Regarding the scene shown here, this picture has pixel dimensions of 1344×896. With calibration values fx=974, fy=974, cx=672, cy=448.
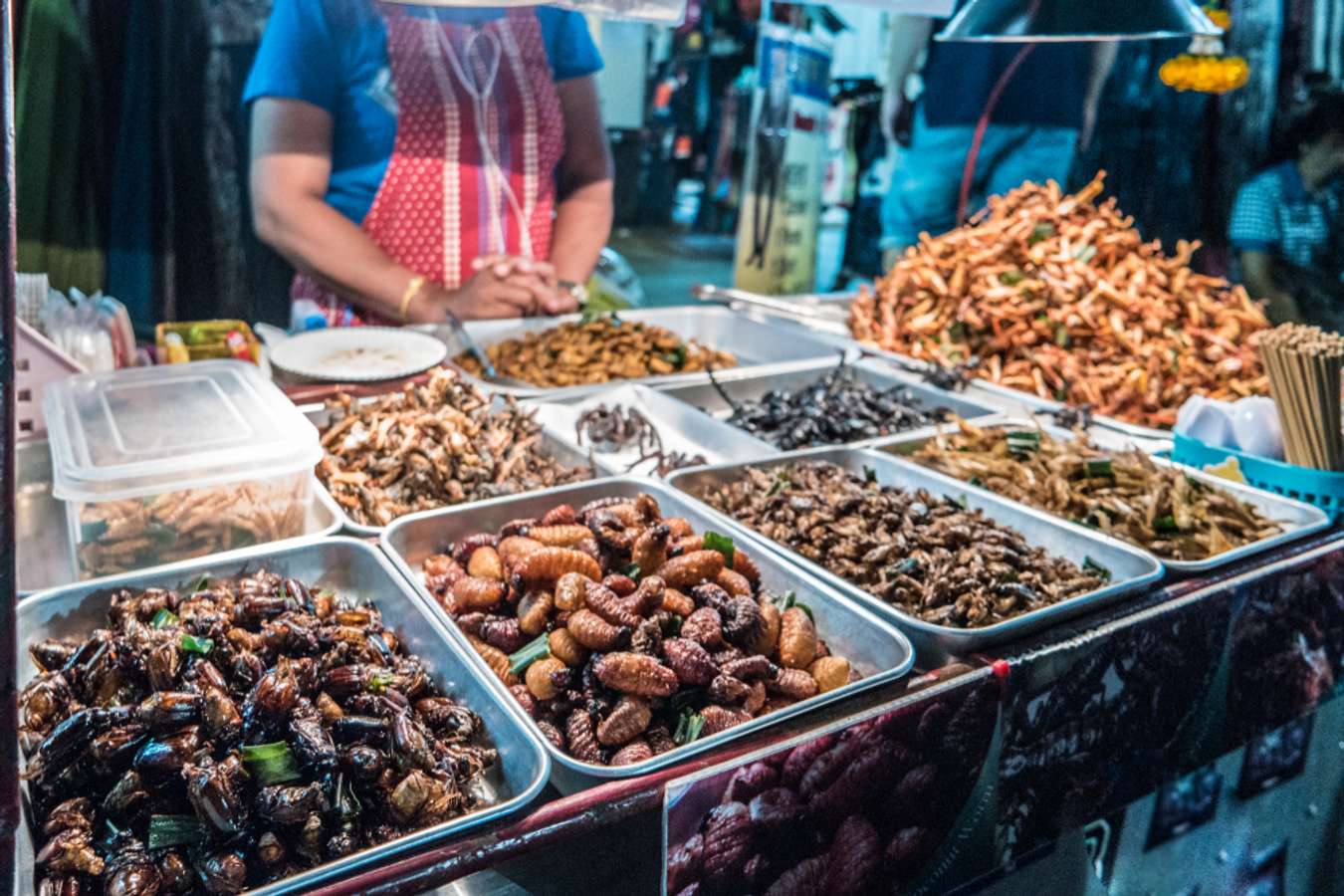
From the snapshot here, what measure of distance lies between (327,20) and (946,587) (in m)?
2.64

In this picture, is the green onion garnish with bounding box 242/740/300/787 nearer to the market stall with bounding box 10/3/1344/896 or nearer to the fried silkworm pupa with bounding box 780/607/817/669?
the market stall with bounding box 10/3/1344/896

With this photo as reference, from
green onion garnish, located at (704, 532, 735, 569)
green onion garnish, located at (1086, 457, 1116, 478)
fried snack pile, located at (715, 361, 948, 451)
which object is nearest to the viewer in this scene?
green onion garnish, located at (704, 532, 735, 569)

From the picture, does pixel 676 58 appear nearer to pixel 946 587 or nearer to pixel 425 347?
pixel 425 347

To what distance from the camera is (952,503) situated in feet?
6.06

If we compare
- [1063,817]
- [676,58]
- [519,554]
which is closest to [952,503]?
[1063,817]

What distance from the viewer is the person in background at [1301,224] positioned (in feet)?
16.4

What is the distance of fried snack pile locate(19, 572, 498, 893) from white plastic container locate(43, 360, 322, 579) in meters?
0.26

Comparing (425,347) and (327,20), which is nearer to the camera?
(425,347)

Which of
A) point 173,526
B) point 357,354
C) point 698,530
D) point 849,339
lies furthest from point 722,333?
point 173,526

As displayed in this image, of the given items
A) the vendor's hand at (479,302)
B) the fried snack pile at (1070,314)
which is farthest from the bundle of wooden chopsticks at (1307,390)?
the vendor's hand at (479,302)

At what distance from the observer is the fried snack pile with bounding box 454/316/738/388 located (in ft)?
8.68

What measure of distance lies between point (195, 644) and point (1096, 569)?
1.39 meters

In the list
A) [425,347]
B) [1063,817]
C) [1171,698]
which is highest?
[425,347]

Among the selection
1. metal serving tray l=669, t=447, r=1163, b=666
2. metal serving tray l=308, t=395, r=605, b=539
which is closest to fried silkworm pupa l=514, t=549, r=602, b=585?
metal serving tray l=669, t=447, r=1163, b=666
